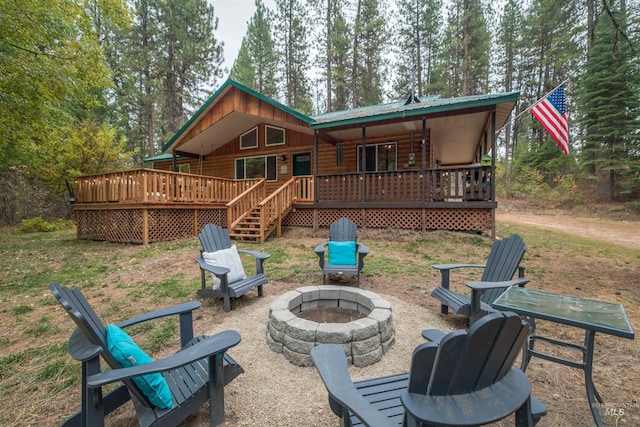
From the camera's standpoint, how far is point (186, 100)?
18172 millimetres

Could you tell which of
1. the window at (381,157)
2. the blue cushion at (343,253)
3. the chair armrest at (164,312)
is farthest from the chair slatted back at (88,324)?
the window at (381,157)

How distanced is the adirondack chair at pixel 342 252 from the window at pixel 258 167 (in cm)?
813

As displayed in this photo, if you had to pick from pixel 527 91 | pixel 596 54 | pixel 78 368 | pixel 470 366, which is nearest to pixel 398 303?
pixel 470 366

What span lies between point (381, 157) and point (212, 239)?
8.28 metres

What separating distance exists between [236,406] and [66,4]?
10.3m

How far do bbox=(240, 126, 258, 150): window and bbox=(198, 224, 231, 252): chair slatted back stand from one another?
9.38 m

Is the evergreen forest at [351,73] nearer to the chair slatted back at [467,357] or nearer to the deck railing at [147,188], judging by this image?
the deck railing at [147,188]

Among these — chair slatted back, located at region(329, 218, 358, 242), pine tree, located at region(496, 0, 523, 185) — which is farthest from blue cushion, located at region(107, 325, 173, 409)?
pine tree, located at region(496, 0, 523, 185)

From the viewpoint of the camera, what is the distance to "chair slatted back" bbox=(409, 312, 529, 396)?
989 millimetres

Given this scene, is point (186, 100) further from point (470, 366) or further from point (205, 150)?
point (470, 366)

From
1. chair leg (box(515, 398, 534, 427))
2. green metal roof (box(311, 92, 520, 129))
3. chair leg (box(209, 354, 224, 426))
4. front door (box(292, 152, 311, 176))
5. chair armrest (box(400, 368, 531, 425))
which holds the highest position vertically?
green metal roof (box(311, 92, 520, 129))

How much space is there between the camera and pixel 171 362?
1396 millimetres

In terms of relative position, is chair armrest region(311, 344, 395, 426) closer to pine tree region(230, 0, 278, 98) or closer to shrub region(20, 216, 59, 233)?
shrub region(20, 216, 59, 233)

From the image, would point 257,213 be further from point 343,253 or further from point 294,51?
point 294,51
